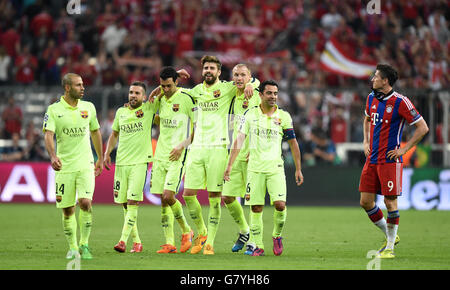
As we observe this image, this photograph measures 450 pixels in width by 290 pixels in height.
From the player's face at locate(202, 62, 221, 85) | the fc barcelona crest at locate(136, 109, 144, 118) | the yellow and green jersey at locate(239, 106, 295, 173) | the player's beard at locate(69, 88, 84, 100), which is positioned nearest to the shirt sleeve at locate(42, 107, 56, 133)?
the player's beard at locate(69, 88, 84, 100)

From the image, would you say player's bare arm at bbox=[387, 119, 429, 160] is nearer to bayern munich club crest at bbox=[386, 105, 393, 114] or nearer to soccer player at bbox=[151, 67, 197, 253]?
Answer: bayern munich club crest at bbox=[386, 105, 393, 114]

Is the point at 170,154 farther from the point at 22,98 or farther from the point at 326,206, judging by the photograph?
the point at 22,98

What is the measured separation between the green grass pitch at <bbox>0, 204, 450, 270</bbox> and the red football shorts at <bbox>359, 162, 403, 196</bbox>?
100cm

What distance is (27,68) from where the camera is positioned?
85.9 ft

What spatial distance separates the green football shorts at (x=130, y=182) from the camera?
12375mm

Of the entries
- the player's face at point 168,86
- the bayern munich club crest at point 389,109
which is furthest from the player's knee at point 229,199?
the bayern munich club crest at point 389,109

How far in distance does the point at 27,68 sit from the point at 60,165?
1595cm

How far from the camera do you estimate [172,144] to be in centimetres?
1240

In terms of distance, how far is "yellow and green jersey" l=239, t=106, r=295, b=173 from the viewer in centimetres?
1191

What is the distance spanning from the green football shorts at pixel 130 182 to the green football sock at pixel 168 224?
427 mm

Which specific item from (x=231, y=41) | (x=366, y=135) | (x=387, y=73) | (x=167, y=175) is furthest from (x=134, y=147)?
(x=231, y=41)

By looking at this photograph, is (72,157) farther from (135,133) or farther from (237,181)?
(237,181)

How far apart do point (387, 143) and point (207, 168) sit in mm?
2728
